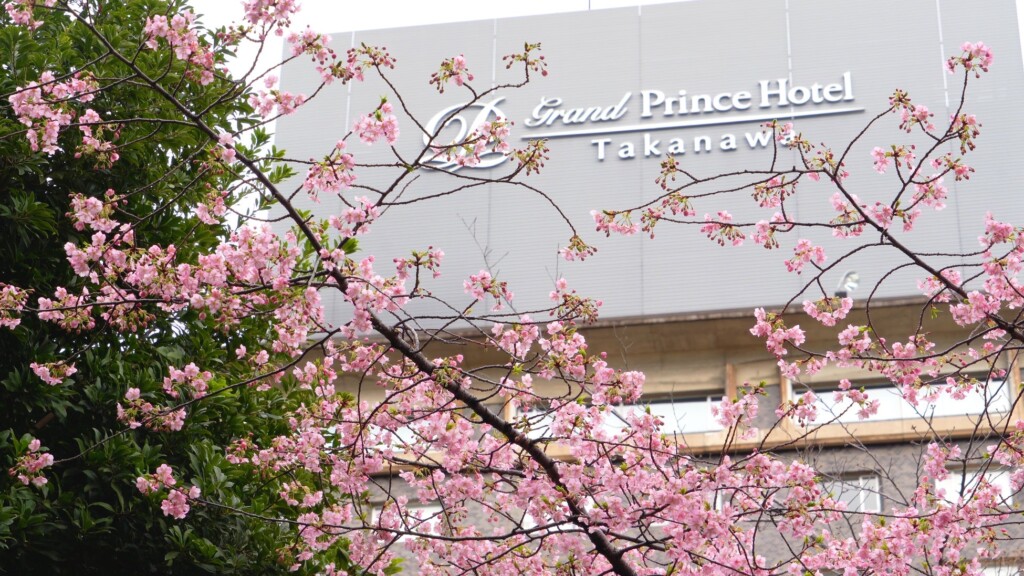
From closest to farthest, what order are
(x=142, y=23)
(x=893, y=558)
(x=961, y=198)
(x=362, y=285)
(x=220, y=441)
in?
(x=362, y=285) < (x=893, y=558) < (x=220, y=441) < (x=142, y=23) < (x=961, y=198)

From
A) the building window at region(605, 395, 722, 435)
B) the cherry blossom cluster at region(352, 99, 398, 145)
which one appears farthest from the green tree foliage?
the building window at region(605, 395, 722, 435)

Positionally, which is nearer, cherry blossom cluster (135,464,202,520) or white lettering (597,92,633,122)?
cherry blossom cluster (135,464,202,520)

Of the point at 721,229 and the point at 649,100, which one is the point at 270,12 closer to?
the point at 721,229

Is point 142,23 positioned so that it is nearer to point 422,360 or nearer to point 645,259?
point 422,360

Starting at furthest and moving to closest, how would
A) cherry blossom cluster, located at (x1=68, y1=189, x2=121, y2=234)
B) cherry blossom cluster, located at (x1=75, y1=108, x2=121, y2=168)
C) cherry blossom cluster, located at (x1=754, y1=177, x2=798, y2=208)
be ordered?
cherry blossom cluster, located at (x1=754, y1=177, x2=798, y2=208)
cherry blossom cluster, located at (x1=75, y1=108, x2=121, y2=168)
cherry blossom cluster, located at (x1=68, y1=189, x2=121, y2=234)

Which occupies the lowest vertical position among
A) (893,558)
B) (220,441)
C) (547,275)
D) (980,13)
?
(893,558)

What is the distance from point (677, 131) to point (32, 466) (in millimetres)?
14336

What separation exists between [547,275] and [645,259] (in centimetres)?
159

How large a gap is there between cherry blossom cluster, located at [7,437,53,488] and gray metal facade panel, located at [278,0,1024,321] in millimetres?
11408

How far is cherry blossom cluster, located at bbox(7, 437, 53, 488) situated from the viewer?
6.95 metres

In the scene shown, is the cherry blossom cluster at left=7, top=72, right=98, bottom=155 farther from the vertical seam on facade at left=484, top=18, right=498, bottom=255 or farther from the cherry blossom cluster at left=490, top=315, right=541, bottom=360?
the vertical seam on facade at left=484, top=18, right=498, bottom=255

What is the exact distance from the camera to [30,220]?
795 centimetres

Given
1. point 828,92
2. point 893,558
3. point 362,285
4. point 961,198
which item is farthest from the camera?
point 828,92

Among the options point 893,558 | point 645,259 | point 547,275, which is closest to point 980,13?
point 645,259
